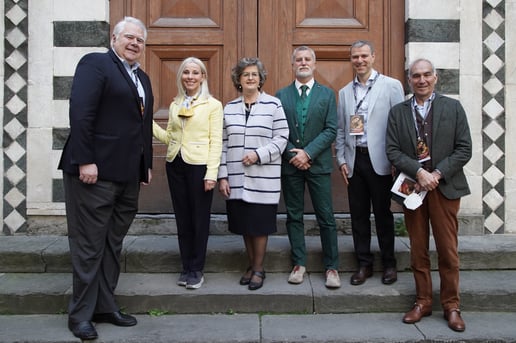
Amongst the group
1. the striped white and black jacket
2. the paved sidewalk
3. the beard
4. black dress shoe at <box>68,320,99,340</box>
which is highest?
the beard

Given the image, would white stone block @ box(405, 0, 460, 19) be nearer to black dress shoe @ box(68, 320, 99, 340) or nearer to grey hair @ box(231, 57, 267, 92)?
grey hair @ box(231, 57, 267, 92)

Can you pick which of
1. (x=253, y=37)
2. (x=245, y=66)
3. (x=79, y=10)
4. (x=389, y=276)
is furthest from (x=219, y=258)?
(x=79, y=10)

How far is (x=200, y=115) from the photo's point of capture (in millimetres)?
4117

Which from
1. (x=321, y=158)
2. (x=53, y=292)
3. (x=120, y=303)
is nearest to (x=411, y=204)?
(x=321, y=158)

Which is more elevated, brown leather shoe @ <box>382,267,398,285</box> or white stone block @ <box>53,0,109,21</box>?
white stone block @ <box>53,0,109,21</box>

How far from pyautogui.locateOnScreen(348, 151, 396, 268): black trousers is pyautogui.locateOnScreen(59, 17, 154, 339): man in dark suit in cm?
171

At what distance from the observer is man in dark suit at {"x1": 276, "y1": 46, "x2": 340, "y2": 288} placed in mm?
4230

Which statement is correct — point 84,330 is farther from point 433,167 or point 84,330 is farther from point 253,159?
point 433,167

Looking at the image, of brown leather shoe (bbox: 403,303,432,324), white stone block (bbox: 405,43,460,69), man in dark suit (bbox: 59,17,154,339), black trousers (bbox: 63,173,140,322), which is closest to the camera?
man in dark suit (bbox: 59,17,154,339)

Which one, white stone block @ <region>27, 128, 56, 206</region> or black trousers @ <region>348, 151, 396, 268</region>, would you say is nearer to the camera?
black trousers @ <region>348, 151, 396, 268</region>

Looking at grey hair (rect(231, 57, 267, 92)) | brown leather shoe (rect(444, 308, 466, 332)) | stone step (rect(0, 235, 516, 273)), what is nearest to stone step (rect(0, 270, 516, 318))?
brown leather shoe (rect(444, 308, 466, 332))

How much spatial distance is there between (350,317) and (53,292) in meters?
2.27

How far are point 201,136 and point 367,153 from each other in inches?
51.1

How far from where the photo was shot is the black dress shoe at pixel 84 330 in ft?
11.9
